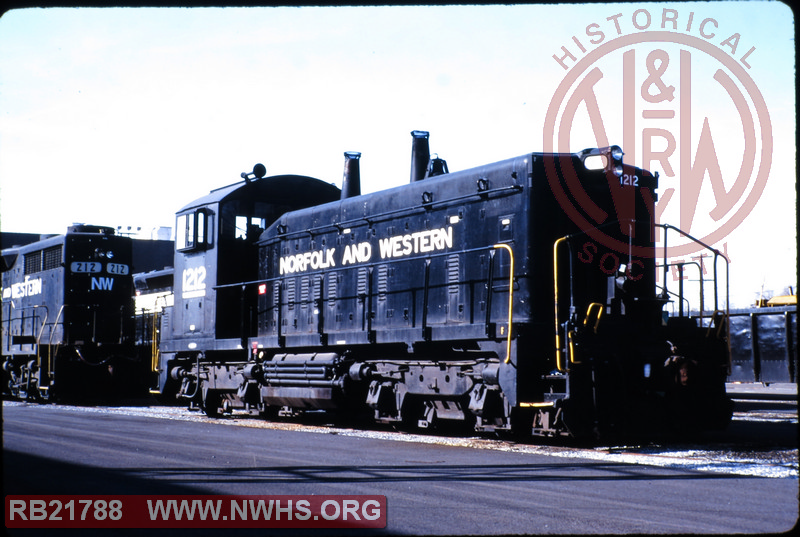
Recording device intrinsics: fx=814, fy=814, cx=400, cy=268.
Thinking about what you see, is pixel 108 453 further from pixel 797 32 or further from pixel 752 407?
pixel 752 407

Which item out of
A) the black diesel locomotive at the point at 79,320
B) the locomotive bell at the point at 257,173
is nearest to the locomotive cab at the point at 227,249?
the locomotive bell at the point at 257,173

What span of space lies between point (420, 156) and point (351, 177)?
5.84ft

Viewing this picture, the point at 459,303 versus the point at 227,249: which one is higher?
the point at 227,249

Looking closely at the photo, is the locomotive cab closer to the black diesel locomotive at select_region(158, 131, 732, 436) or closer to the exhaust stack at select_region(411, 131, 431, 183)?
the black diesel locomotive at select_region(158, 131, 732, 436)

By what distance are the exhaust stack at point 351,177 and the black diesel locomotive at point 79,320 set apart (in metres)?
9.29

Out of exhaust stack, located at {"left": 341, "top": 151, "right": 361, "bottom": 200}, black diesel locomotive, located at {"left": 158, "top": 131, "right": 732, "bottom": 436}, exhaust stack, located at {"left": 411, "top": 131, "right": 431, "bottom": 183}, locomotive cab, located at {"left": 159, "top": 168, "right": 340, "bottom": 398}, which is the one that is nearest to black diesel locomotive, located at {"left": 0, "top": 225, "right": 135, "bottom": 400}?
locomotive cab, located at {"left": 159, "top": 168, "right": 340, "bottom": 398}

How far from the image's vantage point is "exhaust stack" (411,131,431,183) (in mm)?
12867

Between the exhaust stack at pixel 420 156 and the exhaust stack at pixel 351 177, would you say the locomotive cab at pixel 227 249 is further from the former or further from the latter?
the exhaust stack at pixel 420 156

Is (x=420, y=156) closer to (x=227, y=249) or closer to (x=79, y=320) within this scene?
(x=227, y=249)

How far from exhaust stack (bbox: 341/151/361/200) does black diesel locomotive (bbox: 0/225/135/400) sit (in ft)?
30.5

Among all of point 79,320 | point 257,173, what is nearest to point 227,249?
point 257,173

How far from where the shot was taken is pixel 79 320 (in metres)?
20.5

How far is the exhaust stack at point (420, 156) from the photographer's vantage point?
1287cm

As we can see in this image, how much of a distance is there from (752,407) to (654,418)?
8.79 m
